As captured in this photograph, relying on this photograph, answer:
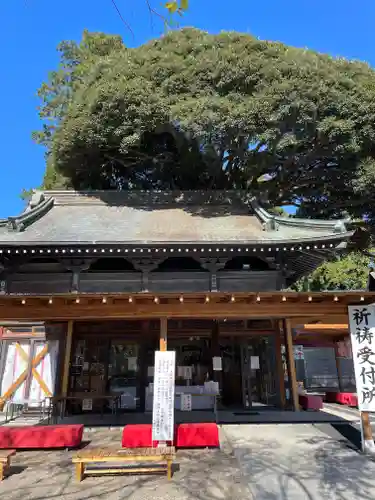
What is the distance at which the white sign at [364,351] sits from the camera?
298 inches

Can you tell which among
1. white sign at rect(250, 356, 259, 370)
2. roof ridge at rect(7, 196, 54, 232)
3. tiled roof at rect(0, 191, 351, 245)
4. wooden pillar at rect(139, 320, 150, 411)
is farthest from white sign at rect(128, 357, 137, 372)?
roof ridge at rect(7, 196, 54, 232)

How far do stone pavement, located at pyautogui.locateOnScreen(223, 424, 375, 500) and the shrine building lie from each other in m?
2.95

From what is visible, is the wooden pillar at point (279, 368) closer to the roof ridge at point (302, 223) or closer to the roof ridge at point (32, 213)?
the roof ridge at point (302, 223)

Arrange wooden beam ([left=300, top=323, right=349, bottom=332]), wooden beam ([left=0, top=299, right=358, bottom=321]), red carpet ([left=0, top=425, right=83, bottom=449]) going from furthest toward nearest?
wooden beam ([left=300, top=323, right=349, bottom=332])
wooden beam ([left=0, top=299, right=358, bottom=321])
red carpet ([left=0, top=425, right=83, bottom=449])

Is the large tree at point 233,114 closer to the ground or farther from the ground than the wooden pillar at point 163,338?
farther from the ground

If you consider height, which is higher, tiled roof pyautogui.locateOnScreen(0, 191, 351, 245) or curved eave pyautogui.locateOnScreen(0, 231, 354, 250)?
tiled roof pyautogui.locateOnScreen(0, 191, 351, 245)

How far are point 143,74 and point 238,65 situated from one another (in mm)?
4207

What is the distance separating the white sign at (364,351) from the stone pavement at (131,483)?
308 cm

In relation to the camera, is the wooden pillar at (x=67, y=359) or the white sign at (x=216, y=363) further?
the white sign at (x=216, y=363)

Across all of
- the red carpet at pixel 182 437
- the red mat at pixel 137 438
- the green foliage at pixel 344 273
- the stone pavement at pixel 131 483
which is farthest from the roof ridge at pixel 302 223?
the green foliage at pixel 344 273

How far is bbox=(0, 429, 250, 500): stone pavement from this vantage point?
207 inches

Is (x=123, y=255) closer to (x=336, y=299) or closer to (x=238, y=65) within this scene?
(x=336, y=299)

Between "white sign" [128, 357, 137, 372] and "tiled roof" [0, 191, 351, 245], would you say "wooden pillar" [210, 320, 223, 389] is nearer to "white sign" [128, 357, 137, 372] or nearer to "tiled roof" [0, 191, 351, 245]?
"white sign" [128, 357, 137, 372]

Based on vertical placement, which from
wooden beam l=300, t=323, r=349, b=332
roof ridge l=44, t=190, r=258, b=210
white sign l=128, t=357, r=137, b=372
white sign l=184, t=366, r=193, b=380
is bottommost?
white sign l=184, t=366, r=193, b=380
